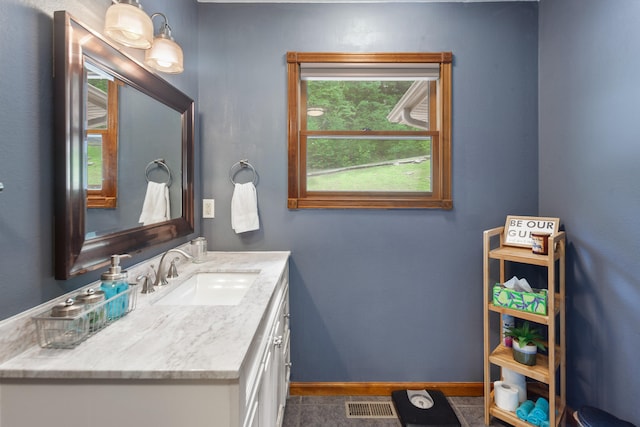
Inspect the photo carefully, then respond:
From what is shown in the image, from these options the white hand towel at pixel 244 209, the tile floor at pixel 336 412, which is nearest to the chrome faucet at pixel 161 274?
the white hand towel at pixel 244 209

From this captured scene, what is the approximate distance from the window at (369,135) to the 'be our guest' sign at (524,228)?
404 mm

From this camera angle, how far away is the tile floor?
1.73 metres

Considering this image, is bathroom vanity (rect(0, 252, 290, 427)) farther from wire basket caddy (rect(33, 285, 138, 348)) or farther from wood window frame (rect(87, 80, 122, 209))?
wood window frame (rect(87, 80, 122, 209))

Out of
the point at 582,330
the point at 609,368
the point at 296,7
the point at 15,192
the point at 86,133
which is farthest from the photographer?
the point at 296,7

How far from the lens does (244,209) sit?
6.19 ft

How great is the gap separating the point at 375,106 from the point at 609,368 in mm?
1789

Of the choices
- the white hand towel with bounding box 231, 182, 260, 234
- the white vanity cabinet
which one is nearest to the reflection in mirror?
the white hand towel with bounding box 231, 182, 260, 234

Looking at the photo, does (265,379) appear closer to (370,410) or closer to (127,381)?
(127,381)

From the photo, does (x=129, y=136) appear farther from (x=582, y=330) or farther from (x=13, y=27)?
(x=582, y=330)

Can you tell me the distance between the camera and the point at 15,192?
80cm

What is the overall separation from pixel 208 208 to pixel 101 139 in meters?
0.92

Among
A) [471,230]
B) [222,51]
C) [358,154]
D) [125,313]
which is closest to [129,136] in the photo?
[125,313]

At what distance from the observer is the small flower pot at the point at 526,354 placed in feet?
5.34

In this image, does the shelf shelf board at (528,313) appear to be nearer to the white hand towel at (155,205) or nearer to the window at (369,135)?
the window at (369,135)
